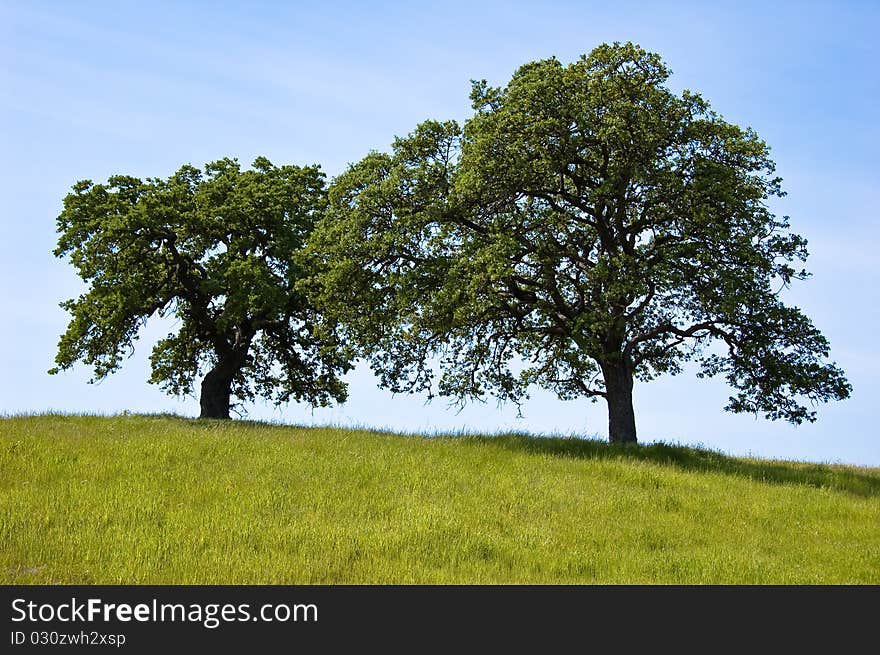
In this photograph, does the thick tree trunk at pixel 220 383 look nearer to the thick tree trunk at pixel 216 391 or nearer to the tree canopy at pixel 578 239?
the thick tree trunk at pixel 216 391

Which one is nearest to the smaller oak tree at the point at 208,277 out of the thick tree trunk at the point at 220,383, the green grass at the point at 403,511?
the thick tree trunk at the point at 220,383

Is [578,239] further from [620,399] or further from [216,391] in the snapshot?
[216,391]

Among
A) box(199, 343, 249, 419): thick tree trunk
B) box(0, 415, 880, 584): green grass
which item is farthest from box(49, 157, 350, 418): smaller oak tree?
box(0, 415, 880, 584): green grass

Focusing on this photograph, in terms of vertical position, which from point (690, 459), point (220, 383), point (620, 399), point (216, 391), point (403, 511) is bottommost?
point (403, 511)

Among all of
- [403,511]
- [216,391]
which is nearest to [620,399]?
[403,511]

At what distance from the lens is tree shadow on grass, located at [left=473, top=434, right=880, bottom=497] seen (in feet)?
88.9

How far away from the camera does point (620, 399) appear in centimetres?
2989

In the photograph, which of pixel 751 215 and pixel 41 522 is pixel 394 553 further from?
pixel 751 215

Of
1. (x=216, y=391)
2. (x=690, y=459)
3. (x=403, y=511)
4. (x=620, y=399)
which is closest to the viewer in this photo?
(x=403, y=511)

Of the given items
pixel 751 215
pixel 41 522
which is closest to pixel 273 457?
pixel 41 522

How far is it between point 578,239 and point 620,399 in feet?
20.9

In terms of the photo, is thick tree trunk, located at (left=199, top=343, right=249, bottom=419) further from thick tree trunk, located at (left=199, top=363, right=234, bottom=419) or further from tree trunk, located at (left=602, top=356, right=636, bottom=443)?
tree trunk, located at (left=602, top=356, right=636, bottom=443)
